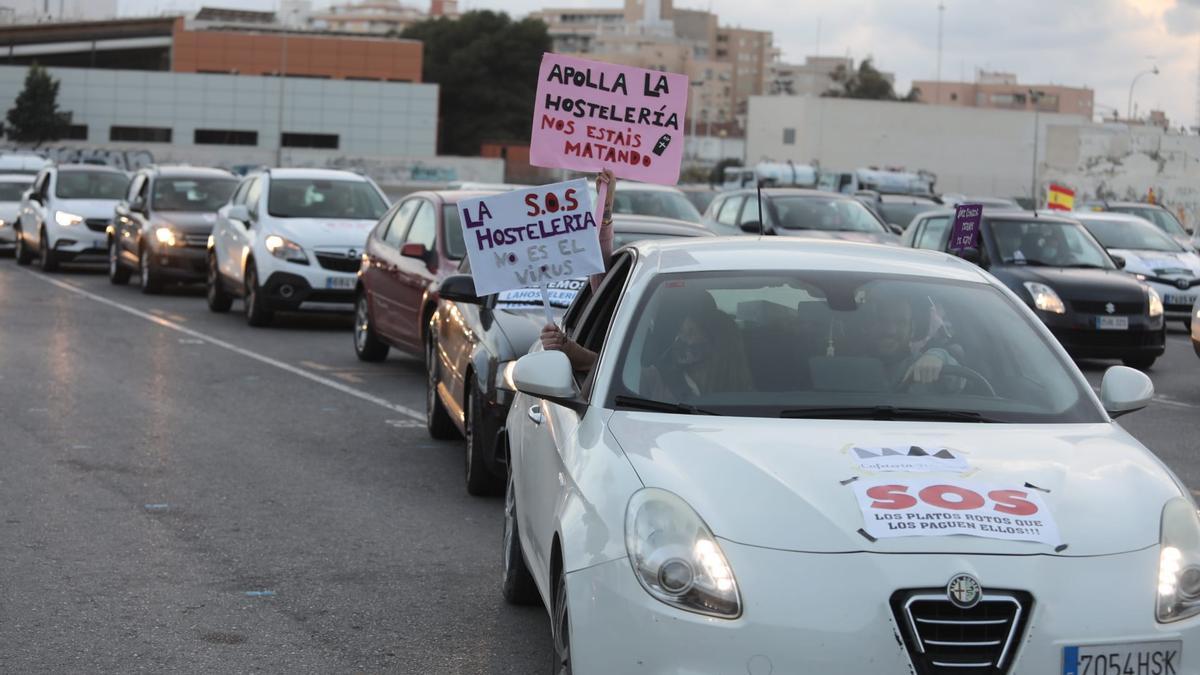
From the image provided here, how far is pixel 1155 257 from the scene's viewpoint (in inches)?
874

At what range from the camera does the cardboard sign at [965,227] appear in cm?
1569

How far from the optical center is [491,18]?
115 metres

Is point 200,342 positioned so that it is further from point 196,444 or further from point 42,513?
point 42,513

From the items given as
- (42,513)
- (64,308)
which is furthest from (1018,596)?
(64,308)

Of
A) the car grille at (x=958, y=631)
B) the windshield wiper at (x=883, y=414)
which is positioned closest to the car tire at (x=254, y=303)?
the windshield wiper at (x=883, y=414)

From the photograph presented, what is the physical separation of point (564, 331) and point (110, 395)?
23.7 feet

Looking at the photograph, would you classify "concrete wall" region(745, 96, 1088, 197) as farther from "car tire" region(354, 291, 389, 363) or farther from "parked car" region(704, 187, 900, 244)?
"car tire" region(354, 291, 389, 363)

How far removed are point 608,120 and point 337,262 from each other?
33.3ft

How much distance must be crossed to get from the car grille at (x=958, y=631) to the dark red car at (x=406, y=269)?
8.70 meters

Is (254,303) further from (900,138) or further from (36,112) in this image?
(900,138)

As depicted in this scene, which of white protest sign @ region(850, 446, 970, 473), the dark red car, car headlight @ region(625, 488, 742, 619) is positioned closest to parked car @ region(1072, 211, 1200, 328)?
the dark red car

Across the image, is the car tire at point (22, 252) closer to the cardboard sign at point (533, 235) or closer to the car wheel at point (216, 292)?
the car wheel at point (216, 292)

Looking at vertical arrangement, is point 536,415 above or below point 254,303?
above

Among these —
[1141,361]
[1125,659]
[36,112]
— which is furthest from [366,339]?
[36,112]
